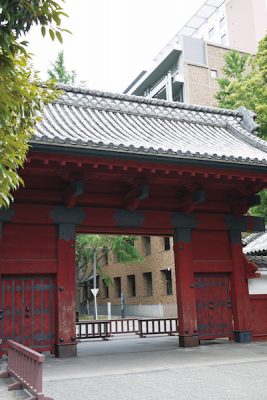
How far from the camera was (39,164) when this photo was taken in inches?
362

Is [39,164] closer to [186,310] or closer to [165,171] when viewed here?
[165,171]

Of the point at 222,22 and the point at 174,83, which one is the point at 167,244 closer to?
the point at 174,83

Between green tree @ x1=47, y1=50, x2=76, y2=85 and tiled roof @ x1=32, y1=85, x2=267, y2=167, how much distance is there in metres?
17.5

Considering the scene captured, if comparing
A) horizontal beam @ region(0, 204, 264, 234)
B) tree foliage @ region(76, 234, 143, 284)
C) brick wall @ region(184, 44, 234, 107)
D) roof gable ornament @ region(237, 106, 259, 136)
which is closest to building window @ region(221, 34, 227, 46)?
brick wall @ region(184, 44, 234, 107)

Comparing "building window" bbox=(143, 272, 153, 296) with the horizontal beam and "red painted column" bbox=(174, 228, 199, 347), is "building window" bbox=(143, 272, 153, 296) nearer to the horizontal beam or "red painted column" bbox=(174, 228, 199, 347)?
the horizontal beam

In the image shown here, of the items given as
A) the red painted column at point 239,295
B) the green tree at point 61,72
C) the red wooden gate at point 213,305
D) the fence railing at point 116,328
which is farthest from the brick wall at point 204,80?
the red wooden gate at point 213,305

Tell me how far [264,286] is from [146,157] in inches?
256

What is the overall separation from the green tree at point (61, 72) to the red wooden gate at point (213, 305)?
2234cm

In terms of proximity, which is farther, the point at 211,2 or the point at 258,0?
the point at 211,2

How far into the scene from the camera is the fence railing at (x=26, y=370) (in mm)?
5668

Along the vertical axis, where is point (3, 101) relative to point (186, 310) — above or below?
above

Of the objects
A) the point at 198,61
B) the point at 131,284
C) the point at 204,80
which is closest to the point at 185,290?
the point at 131,284

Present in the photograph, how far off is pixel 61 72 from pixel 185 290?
77.9ft

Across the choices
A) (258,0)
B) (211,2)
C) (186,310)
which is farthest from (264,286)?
(211,2)
